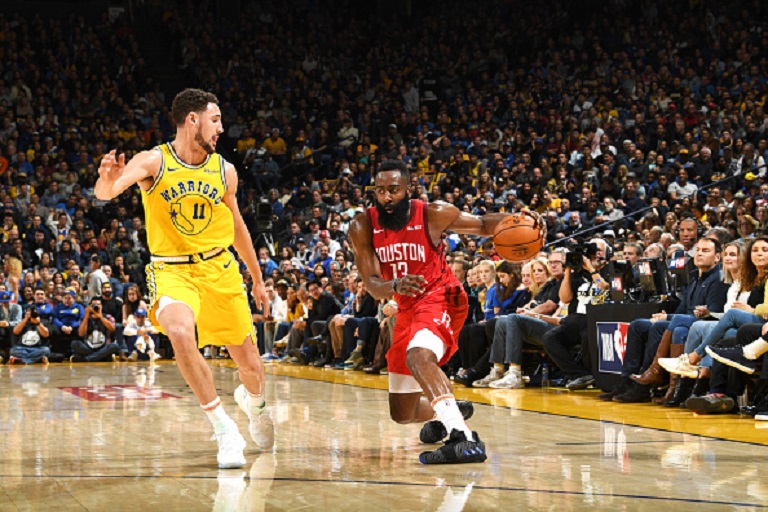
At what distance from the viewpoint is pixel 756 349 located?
625 cm

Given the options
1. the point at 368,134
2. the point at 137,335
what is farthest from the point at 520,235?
the point at 368,134

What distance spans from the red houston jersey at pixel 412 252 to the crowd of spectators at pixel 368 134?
14.0 feet

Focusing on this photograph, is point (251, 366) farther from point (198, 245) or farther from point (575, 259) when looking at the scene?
point (575, 259)

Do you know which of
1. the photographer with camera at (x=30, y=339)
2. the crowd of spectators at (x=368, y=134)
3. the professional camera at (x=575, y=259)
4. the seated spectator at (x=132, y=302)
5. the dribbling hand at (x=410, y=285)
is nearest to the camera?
the dribbling hand at (x=410, y=285)

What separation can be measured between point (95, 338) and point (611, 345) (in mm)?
9509

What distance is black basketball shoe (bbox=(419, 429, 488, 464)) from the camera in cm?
466

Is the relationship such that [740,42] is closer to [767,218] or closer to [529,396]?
→ [767,218]

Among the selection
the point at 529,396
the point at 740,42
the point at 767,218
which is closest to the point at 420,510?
the point at 529,396

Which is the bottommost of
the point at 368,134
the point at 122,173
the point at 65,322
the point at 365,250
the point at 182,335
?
the point at 65,322

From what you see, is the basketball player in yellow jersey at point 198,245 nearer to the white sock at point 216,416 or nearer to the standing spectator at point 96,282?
the white sock at point 216,416

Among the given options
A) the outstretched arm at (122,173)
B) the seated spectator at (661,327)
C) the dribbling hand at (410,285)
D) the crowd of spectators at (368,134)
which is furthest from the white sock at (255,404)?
the crowd of spectators at (368,134)

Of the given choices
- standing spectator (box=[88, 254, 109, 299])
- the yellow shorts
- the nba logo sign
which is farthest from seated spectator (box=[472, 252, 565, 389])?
standing spectator (box=[88, 254, 109, 299])

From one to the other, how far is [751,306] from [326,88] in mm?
16228

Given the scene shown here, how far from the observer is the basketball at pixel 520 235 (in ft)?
16.9
